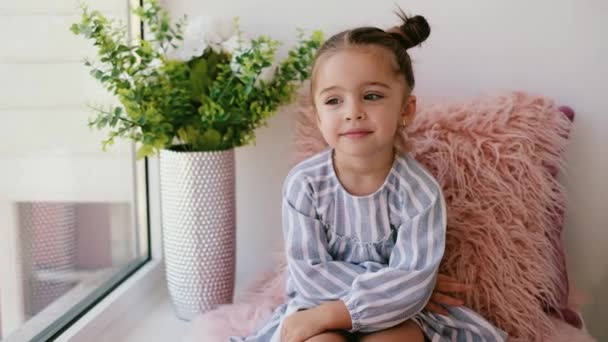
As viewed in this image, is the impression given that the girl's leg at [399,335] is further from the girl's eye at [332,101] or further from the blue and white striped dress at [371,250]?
the girl's eye at [332,101]

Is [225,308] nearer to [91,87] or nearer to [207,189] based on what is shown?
[207,189]

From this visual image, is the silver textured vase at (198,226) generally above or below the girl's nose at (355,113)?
below

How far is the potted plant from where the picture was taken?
129cm

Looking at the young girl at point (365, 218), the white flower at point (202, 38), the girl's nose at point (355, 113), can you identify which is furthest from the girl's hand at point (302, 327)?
the white flower at point (202, 38)

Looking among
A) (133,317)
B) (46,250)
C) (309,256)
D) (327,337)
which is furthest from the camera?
(133,317)

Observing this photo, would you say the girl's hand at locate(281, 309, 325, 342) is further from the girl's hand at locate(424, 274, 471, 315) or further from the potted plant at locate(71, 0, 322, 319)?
the potted plant at locate(71, 0, 322, 319)

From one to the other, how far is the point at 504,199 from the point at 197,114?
2.30 feet

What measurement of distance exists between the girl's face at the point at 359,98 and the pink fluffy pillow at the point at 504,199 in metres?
0.21

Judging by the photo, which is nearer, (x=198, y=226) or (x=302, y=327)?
(x=302, y=327)

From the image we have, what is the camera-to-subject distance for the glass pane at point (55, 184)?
3.74 feet

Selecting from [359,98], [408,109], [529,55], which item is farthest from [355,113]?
[529,55]

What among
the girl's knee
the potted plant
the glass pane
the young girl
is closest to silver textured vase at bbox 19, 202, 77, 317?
the glass pane

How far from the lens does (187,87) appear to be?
1.34 meters

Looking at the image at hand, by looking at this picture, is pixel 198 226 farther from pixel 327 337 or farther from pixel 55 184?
pixel 327 337
